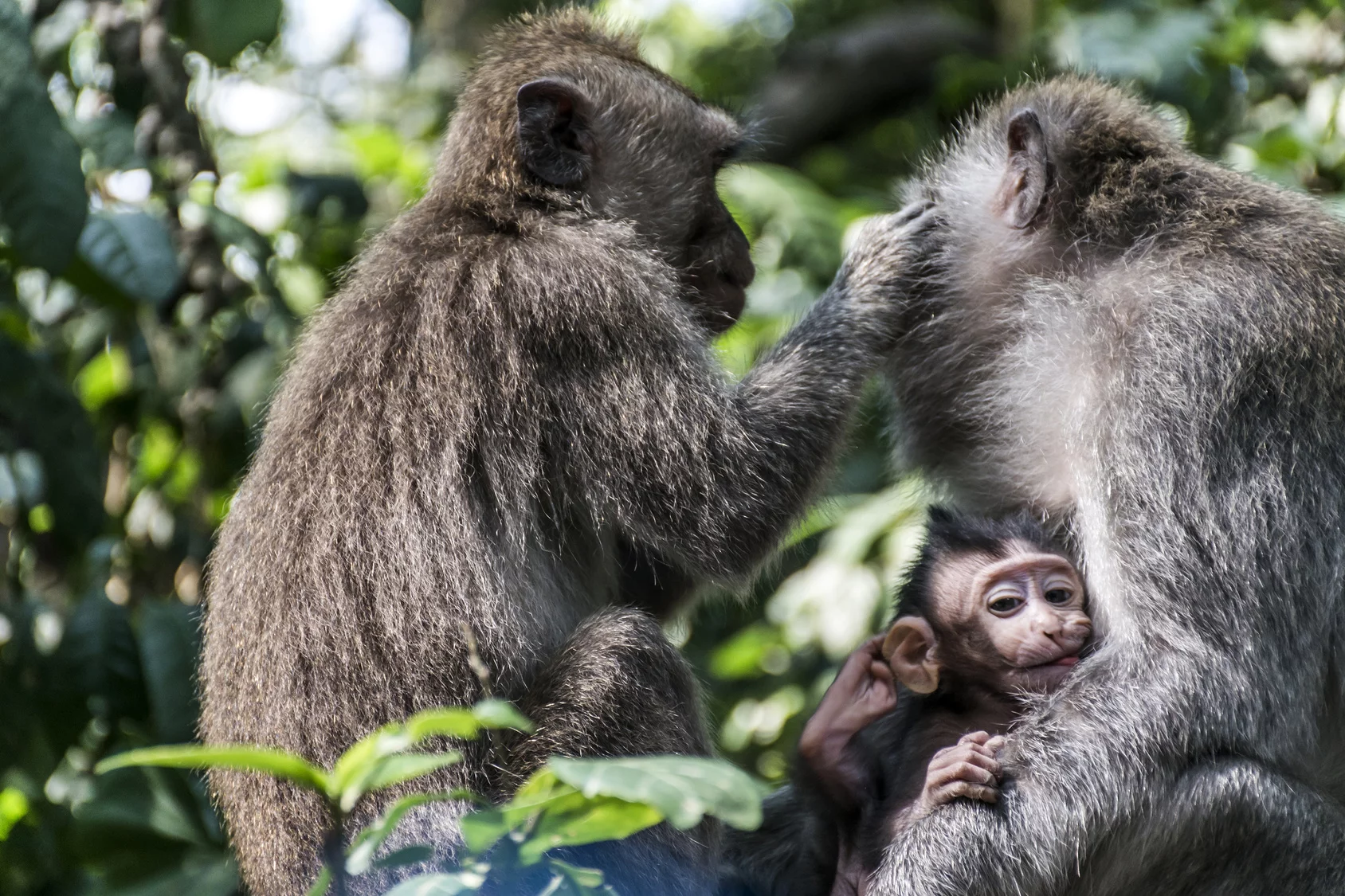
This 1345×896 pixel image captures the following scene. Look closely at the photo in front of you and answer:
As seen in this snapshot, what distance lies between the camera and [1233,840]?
128 inches

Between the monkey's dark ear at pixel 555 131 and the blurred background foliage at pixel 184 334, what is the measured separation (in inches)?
17.5

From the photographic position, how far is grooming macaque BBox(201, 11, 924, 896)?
11.2 feet

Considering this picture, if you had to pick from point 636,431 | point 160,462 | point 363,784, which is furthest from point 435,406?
point 160,462

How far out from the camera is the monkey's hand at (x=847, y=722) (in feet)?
12.5

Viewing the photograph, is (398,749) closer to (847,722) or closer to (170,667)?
(847,722)

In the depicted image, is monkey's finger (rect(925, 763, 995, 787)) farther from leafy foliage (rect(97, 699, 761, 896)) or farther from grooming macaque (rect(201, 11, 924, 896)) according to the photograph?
leafy foliage (rect(97, 699, 761, 896))

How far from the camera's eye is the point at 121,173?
4.91 m

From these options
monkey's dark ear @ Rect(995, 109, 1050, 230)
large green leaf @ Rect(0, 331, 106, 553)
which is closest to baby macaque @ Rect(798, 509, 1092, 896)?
monkey's dark ear @ Rect(995, 109, 1050, 230)

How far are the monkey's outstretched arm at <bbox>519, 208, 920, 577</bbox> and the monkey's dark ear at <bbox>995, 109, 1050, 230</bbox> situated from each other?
31.5 inches

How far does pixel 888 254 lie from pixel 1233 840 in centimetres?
188

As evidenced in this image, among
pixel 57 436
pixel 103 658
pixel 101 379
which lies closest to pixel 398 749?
pixel 103 658

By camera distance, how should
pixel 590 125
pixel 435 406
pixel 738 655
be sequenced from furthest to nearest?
pixel 738 655 < pixel 590 125 < pixel 435 406

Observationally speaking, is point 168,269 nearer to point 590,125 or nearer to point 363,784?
point 590,125

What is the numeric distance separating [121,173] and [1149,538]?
362cm
